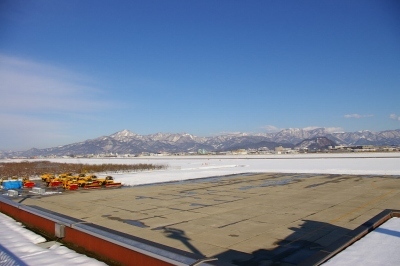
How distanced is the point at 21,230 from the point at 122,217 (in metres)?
3.69

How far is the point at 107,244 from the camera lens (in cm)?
834

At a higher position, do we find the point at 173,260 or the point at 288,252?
the point at 173,260

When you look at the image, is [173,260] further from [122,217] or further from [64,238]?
[122,217]

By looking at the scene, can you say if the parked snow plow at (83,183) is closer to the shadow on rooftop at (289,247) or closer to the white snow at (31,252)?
the white snow at (31,252)

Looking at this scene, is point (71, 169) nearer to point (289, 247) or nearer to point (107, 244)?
point (107, 244)

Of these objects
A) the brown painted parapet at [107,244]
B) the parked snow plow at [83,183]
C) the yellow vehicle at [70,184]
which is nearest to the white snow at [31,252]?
the brown painted parapet at [107,244]

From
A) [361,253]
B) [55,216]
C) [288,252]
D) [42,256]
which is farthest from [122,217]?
[361,253]

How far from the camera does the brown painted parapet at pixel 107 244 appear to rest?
268 inches

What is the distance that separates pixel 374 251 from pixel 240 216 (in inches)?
243

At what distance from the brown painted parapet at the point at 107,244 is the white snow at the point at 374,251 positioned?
10.4ft

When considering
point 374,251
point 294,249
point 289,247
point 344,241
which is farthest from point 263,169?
point 374,251

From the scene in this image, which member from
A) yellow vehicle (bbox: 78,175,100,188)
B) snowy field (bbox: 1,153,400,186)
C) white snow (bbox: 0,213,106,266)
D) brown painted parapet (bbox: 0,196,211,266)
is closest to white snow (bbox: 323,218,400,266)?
brown painted parapet (bbox: 0,196,211,266)

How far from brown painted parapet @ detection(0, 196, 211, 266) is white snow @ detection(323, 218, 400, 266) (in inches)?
125

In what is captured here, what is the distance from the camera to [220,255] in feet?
27.2
